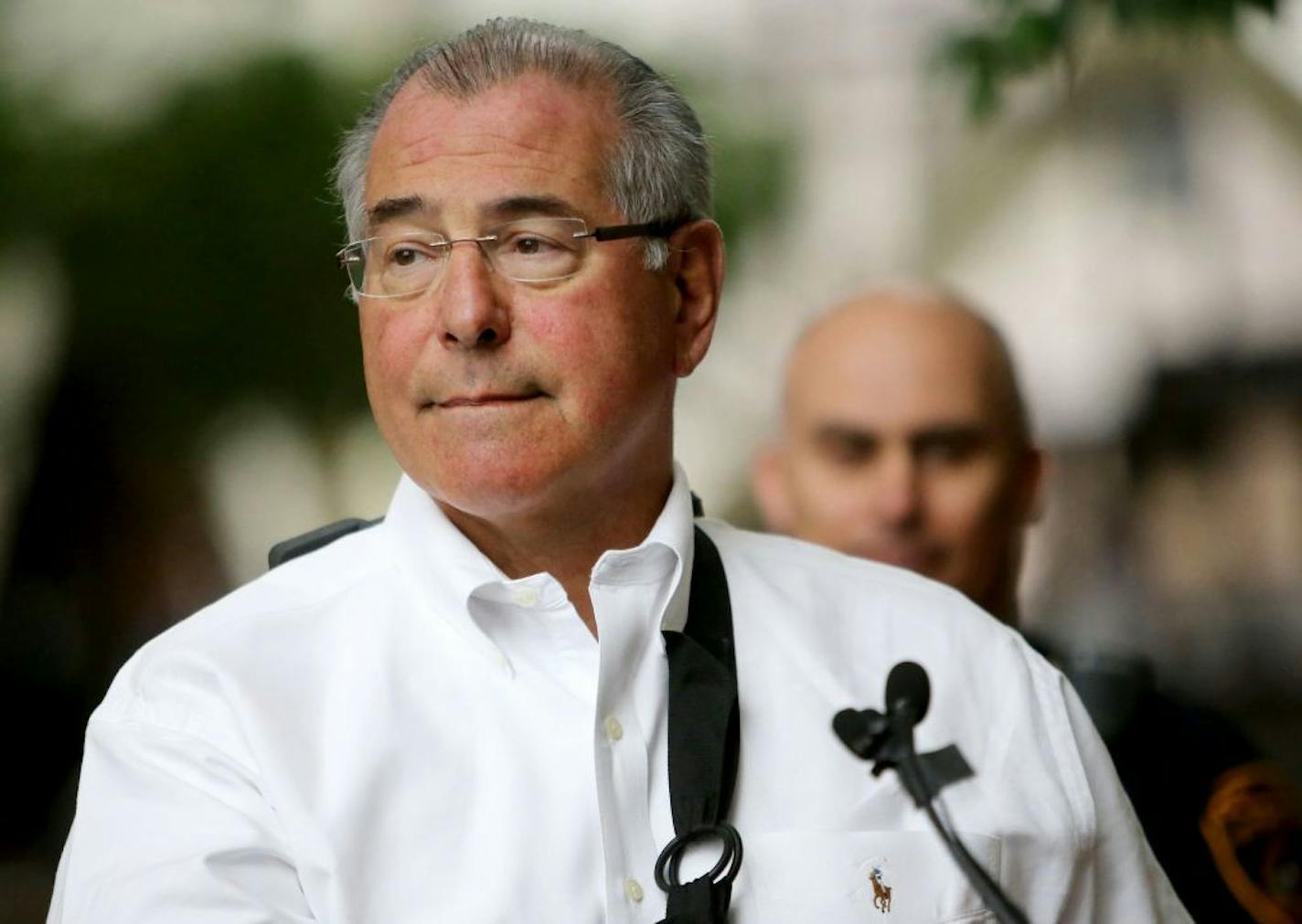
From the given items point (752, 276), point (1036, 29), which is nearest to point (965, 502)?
point (752, 276)

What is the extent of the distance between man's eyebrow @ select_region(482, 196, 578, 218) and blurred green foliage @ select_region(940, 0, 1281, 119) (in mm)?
1538

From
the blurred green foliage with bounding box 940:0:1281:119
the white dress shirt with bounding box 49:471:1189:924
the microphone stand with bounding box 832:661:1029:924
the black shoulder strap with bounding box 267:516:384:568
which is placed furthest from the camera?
the blurred green foliage with bounding box 940:0:1281:119

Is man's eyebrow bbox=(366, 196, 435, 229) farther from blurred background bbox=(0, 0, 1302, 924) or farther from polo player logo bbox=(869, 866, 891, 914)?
blurred background bbox=(0, 0, 1302, 924)

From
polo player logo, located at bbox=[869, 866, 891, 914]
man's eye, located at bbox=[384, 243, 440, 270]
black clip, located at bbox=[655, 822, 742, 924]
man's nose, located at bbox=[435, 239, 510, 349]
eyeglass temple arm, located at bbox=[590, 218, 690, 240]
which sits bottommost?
polo player logo, located at bbox=[869, 866, 891, 914]

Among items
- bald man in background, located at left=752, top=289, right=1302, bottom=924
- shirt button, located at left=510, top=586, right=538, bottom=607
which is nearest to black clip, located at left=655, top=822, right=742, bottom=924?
shirt button, located at left=510, top=586, right=538, bottom=607

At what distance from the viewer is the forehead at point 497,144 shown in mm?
1575

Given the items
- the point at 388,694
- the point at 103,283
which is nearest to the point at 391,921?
the point at 388,694

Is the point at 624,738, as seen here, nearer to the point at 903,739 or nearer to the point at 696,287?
the point at 903,739

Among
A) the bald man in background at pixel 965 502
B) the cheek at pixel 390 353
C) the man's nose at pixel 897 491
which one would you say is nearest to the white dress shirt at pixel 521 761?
the cheek at pixel 390 353

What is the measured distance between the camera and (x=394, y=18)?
280cm

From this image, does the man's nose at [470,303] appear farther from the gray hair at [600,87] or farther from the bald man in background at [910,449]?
the bald man in background at [910,449]

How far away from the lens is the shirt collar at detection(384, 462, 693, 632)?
1580 mm

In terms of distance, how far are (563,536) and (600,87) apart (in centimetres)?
46

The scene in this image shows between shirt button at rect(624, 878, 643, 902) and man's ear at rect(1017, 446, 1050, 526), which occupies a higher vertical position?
man's ear at rect(1017, 446, 1050, 526)
